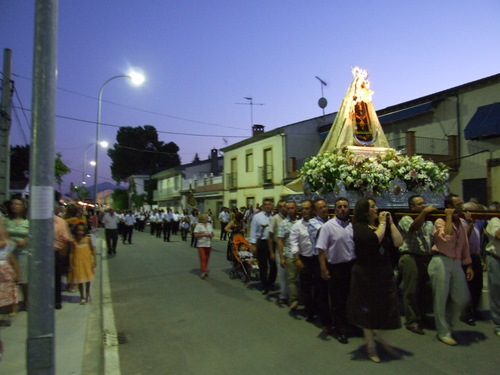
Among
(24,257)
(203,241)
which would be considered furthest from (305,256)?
(24,257)

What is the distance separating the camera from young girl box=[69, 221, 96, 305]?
24.6 ft

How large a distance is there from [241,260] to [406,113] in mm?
13752

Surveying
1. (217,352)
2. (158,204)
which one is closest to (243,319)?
(217,352)

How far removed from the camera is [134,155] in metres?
68.1

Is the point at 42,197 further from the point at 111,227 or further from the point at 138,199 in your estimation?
the point at 138,199

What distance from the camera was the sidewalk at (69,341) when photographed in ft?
15.0

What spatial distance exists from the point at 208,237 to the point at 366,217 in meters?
5.87

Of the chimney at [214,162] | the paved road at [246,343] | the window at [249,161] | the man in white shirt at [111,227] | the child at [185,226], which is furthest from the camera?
the chimney at [214,162]

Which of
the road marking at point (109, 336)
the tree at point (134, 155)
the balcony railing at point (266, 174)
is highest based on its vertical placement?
the tree at point (134, 155)

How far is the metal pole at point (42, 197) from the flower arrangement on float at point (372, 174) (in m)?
4.43

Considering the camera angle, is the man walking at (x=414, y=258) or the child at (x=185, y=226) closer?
the man walking at (x=414, y=258)

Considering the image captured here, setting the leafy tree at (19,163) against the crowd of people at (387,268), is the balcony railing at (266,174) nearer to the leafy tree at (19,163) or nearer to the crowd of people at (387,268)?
the crowd of people at (387,268)

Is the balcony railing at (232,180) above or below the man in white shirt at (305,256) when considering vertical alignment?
above

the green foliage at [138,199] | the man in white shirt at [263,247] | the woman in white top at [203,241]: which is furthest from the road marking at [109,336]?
the green foliage at [138,199]
